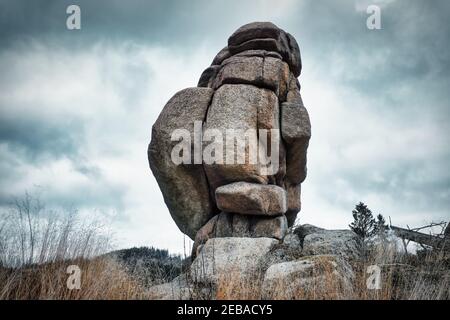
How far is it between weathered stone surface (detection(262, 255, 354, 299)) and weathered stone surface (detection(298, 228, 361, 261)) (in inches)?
79.7

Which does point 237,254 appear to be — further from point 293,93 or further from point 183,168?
point 293,93

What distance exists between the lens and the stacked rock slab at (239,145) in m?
10.3

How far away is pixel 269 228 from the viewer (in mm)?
10141

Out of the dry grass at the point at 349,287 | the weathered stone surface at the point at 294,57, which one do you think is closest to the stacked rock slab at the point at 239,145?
the weathered stone surface at the point at 294,57

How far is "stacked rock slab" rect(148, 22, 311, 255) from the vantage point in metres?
10.3

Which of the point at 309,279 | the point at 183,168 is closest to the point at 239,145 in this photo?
the point at 183,168

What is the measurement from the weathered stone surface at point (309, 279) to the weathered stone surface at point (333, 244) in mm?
2024

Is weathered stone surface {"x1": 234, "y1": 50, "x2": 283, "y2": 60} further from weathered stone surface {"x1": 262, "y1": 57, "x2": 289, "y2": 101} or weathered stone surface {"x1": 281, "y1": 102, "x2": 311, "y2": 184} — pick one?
Answer: weathered stone surface {"x1": 281, "y1": 102, "x2": 311, "y2": 184}

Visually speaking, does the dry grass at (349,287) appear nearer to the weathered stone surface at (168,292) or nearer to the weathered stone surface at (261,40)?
the weathered stone surface at (168,292)

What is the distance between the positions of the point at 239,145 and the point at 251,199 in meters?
1.85

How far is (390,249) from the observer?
6.89m

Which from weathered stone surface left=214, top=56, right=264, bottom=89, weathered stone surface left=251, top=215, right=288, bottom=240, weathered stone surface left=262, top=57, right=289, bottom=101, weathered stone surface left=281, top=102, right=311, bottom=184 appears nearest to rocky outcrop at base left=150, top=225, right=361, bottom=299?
weathered stone surface left=251, top=215, right=288, bottom=240
